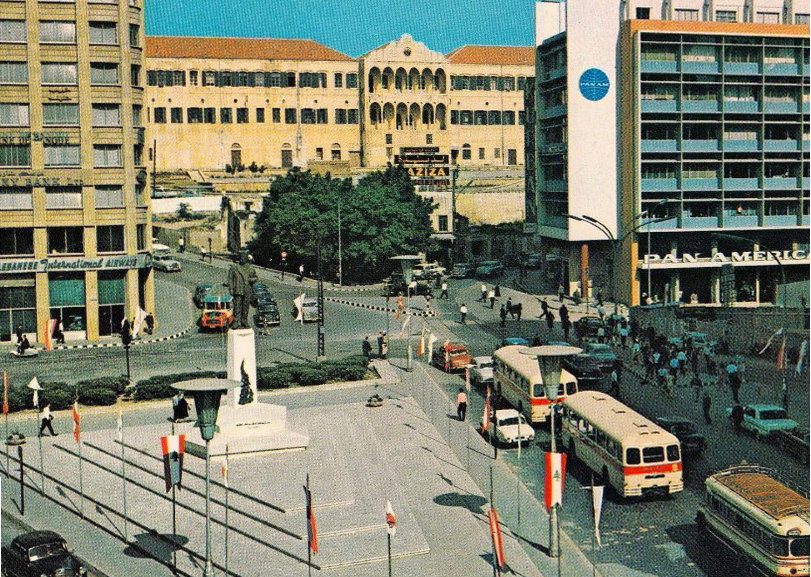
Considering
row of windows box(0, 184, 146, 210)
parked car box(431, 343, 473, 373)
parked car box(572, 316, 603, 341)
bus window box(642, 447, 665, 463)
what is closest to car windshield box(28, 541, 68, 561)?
bus window box(642, 447, 665, 463)

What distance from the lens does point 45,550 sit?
95.5 feet

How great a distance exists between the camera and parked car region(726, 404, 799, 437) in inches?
1651

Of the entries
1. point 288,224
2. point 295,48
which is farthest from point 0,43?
point 295,48

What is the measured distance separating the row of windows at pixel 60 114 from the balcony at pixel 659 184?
1504 inches

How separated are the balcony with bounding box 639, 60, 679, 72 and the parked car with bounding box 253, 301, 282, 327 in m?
33.4

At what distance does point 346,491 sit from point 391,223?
63206 millimetres

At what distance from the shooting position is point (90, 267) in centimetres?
6838

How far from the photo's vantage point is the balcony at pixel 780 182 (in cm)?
8638

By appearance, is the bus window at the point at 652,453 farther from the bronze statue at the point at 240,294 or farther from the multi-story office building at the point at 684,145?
the multi-story office building at the point at 684,145

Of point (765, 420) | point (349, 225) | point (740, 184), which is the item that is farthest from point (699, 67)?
point (765, 420)

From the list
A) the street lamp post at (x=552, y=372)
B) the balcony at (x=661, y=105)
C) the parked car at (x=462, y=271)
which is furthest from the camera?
the parked car at (x=462, y=271)

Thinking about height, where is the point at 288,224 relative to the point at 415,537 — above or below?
above

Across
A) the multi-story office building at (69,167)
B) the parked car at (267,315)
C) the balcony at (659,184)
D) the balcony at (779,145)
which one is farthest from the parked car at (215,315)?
the balcony at (779,145)

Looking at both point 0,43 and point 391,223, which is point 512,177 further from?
point 0,43
